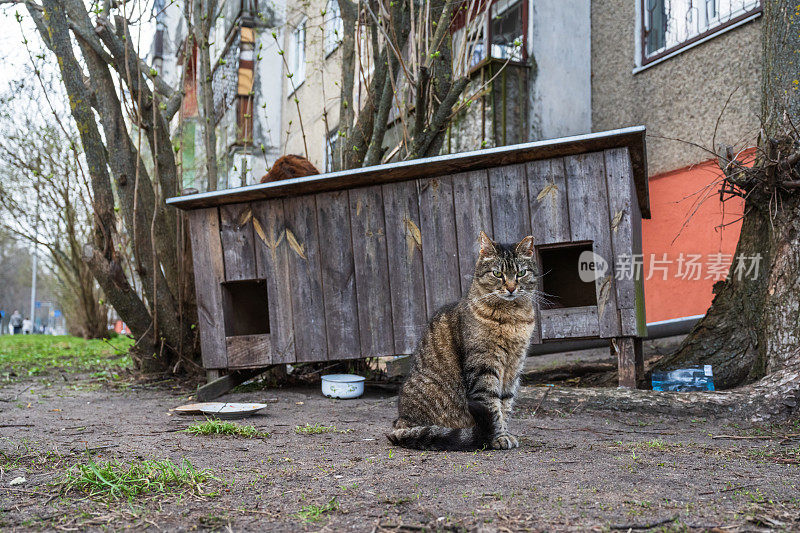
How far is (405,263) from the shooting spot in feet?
→ 18.7

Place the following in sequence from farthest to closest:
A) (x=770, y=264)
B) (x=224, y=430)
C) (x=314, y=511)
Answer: (x=770, y=264) → (x=224, y=430) → (x=314, y=511)

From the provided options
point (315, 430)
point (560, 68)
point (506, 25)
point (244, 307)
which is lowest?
point (315, 430)

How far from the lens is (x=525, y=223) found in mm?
5355

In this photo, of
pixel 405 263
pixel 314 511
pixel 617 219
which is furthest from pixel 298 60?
pixel 314 511

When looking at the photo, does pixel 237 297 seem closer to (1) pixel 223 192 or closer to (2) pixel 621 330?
(1) pixel 223 192

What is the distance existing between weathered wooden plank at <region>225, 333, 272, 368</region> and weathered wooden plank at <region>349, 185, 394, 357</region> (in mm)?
963

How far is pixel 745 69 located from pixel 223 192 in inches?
256

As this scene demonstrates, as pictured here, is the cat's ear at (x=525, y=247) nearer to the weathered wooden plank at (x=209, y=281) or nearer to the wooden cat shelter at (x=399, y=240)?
the wooden cat shelter at (x=399, y=240)

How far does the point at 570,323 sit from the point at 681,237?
13.9 feet

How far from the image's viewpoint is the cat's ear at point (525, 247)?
4.04 meters

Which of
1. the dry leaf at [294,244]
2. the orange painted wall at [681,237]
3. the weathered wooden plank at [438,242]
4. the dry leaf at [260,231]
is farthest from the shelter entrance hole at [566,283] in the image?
the dry leaf at [260,231]

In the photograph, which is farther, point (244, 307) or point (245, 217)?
point (244, 307)

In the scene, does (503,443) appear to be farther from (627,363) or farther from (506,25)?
(506,25)

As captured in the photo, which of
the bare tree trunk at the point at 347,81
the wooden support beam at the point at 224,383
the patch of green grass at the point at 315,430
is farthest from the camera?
the bare tree trunk at the point at 347,81
